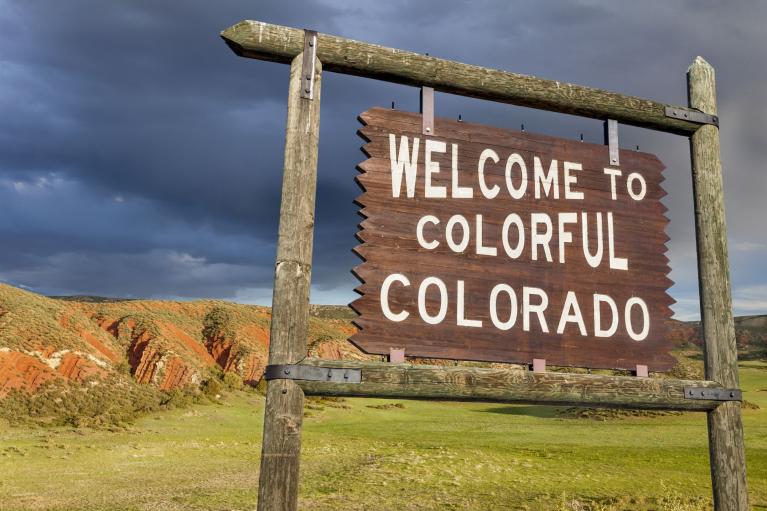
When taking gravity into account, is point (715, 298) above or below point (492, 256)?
below

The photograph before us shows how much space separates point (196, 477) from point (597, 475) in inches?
346

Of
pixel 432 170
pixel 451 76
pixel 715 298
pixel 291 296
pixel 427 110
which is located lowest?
pixel 291 296

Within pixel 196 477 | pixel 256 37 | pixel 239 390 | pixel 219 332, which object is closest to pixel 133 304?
pixel 219 332

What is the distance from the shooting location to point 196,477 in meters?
12.6

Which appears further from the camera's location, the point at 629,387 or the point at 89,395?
the point at 89,395

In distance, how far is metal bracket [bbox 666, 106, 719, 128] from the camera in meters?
5.30

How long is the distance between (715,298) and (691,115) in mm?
1617

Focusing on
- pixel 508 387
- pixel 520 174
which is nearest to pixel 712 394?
pixel 508 387

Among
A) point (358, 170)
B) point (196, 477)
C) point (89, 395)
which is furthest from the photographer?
point (89, 395)

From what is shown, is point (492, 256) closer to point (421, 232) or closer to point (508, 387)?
point (421, 232)

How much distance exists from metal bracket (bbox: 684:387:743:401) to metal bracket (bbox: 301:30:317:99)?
3.69m

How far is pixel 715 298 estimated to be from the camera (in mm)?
5109

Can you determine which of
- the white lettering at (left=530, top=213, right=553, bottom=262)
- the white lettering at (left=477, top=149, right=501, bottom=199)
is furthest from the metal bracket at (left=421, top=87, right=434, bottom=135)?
the white lettering at (left=530, top=213, right=553, bottom=262)

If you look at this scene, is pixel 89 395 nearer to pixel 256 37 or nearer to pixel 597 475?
pixel 597 475
